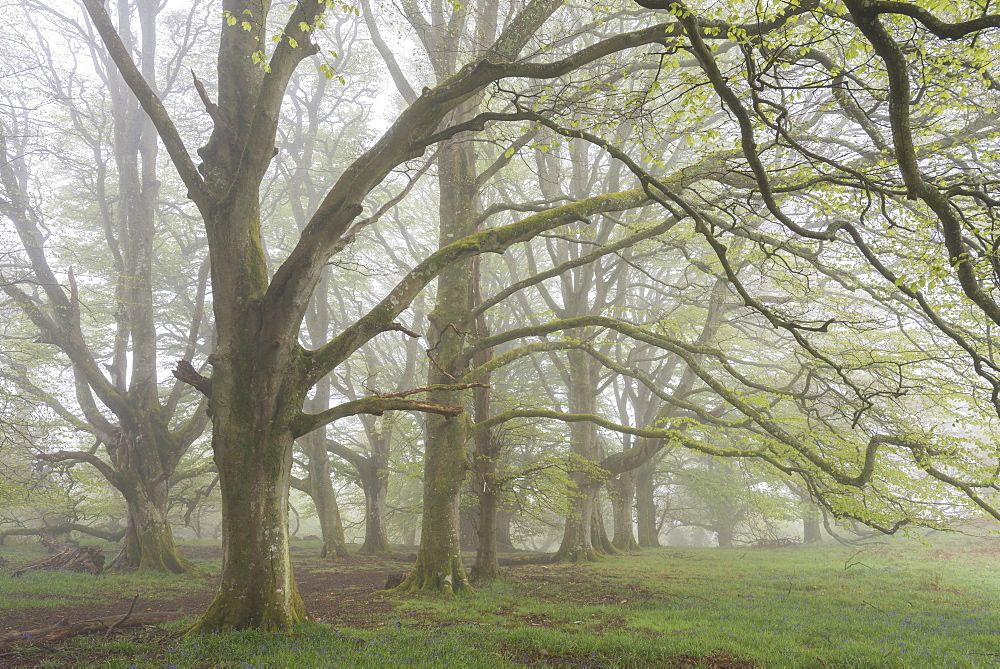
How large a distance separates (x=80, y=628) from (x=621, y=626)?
7.27 metres

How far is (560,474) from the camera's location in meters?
13.7

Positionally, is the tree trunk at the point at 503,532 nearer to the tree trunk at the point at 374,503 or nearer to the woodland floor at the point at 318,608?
the tree trunk at the point at 374,503

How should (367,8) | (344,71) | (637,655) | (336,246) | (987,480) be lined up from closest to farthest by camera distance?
(637,655) < (336,246) < (987,480) < (367,8) < (344,71)

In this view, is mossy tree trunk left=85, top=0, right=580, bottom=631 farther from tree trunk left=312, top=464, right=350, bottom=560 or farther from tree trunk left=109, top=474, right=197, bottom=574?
tree trunk left=312, top=464, right=350, bottom=560

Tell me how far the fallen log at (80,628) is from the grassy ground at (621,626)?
29 centimetres

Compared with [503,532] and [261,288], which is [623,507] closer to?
[503,532]

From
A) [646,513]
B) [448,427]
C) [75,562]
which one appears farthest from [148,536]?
[646,513]

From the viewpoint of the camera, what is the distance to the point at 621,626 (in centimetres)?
Result: 795

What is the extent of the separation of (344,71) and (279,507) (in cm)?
Answer: 1973

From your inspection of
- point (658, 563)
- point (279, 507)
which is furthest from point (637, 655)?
point (658, 563)

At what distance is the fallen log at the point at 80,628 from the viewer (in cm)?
640

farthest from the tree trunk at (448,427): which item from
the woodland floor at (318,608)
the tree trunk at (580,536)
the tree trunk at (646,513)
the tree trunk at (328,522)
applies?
the tree trunk at (646,513)

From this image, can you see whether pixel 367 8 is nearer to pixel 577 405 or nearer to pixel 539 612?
pixel 577 405

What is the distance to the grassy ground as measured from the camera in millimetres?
5883
